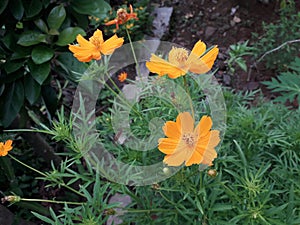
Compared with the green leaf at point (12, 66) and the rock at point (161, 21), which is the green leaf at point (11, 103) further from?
the rock at point (161, 21)

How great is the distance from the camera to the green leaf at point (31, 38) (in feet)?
5.28

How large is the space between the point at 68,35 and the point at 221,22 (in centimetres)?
162

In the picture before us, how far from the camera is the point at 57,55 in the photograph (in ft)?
5.67

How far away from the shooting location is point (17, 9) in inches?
62.9

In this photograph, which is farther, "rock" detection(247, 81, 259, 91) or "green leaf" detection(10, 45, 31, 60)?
"rock" detection(247, 81, 259, 91)

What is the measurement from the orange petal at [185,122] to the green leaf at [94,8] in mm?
986

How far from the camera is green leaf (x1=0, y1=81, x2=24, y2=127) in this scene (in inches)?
68.1

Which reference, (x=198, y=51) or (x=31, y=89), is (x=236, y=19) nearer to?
(x=31, y=89)

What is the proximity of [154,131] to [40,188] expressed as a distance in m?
1.25

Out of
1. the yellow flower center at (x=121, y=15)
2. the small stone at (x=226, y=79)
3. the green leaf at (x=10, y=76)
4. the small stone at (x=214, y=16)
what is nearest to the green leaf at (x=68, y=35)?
the green leaf at (x=10, y=76)

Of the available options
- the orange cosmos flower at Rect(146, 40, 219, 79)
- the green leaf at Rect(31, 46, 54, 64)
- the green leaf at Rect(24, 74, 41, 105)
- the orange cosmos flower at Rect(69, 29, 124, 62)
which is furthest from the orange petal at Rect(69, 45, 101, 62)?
the green leaf at Rect(24, 74, 41, 105)

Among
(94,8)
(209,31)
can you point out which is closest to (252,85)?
(209,31)

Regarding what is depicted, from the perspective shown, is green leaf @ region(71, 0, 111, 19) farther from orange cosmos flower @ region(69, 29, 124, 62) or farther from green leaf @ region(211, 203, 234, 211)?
green leaf @ region(211, 203, 234, 211)

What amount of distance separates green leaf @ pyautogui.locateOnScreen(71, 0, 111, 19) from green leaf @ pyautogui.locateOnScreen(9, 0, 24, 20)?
231 mm
